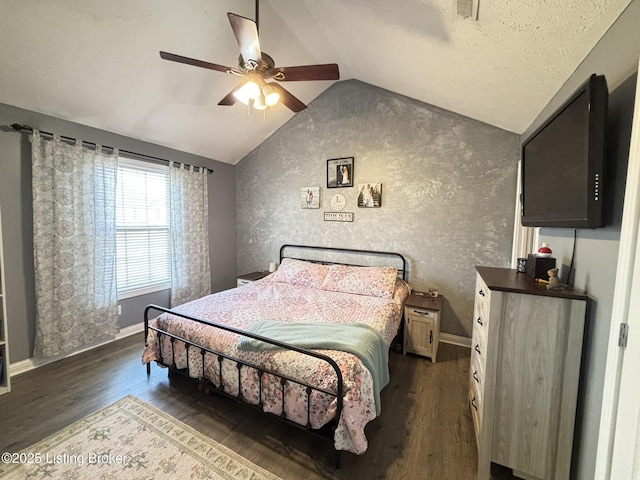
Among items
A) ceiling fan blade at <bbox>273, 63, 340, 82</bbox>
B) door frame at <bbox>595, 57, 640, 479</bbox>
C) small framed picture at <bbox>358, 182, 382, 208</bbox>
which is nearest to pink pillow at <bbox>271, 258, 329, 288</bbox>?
small framed picture at <bbox>358, 182, 382, 208</bbox>

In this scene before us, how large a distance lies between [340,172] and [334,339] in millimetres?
2464

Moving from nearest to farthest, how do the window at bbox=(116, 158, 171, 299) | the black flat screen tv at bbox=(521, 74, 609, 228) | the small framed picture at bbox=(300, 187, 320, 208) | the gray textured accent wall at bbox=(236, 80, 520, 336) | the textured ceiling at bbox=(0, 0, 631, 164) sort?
the black flat screen tv at bbox=(521, 74, 609, 228)
the textured ceiling at bbox=(0, 0, 631, 164)
the gray textured accent wall at bbox=(236, 80, 520, 336)
the window at bbox=(116, 158, 171, 299)
the small framed picture at bbox=(300, 187, 320, 208)

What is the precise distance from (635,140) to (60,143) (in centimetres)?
409

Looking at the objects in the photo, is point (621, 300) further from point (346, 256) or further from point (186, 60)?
point (346, 256)

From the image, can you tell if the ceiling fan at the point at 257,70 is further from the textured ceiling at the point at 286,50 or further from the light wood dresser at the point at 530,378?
the light wood dresser at the point at 530,378

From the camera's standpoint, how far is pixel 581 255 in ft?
4.45

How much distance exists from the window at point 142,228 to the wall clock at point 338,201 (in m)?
2.35

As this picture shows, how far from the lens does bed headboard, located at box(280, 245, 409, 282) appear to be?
3328 millimetres

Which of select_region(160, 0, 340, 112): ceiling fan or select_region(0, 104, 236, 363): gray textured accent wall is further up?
select_region(160, 0, 340, 112): ceiling fan

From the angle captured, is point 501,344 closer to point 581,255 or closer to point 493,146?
point 581,255

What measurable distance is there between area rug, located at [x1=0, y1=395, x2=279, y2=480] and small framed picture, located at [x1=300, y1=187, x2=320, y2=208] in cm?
286

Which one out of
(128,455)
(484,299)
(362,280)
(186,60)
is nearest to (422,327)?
(362,280)

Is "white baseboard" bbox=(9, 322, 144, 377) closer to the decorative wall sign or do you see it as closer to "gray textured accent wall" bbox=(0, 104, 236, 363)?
"gray textured accent wall" bbox=(0, 104, 236, 363)

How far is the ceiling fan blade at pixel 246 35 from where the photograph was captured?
1432 millimetres
